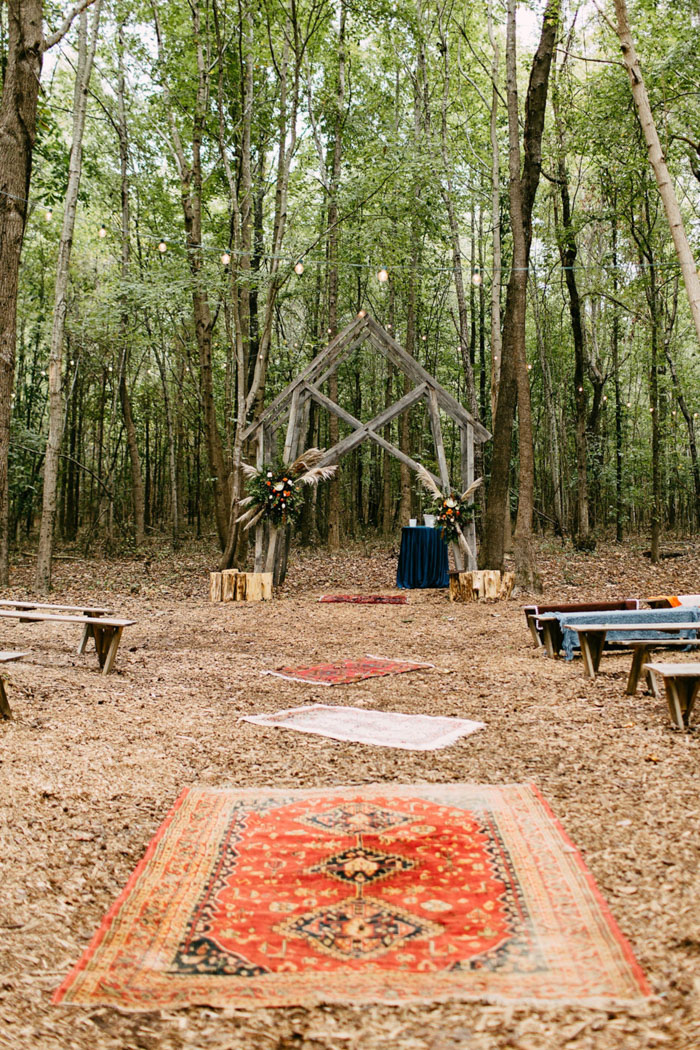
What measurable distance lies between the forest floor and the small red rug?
6.75 ft

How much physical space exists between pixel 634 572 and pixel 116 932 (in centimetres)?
1252

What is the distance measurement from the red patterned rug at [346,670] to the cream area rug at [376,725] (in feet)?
3.09

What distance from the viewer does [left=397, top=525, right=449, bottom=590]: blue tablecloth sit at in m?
13.5

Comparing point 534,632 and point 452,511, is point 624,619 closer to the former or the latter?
point 534,632

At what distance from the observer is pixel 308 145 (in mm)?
19922

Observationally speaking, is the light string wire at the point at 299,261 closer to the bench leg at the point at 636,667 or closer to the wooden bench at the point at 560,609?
the wooden bench at the point at 560,609

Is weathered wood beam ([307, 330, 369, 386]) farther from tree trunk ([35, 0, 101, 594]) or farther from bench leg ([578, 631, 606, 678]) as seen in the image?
bench leg ([578, 631, 606, 678])

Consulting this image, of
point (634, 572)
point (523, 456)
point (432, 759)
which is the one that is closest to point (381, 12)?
point (523, 456)

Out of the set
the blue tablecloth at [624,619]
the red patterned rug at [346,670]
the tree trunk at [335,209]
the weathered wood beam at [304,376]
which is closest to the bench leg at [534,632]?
the blue tablecloth at [624,619]

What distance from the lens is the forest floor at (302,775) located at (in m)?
2.02

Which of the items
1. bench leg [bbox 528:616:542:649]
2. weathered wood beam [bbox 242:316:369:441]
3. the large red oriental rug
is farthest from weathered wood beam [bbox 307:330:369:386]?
the large red oriental rug

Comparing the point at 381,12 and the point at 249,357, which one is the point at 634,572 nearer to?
the point at 249,357

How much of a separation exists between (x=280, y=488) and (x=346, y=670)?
18.9 ft

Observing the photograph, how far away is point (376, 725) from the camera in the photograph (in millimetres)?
5039
